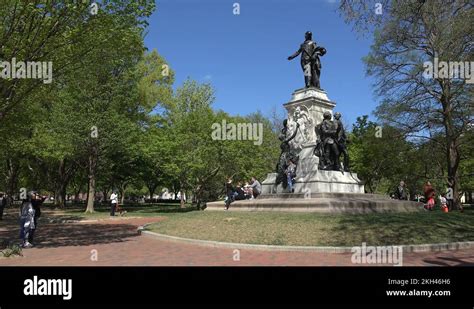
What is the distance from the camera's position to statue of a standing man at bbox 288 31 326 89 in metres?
22.8

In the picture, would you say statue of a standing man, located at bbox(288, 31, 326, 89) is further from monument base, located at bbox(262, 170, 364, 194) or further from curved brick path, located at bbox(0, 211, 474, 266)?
curved brick path, located at bbox(0, 211, 474, 266)

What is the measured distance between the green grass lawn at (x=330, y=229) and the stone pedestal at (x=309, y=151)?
4.14 metres

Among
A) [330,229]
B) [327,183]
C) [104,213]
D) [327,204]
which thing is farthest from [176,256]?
[104,213]

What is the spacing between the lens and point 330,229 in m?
12.9

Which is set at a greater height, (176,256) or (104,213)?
(176,256)

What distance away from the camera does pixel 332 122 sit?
65.4ft

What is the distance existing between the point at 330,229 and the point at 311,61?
1285cm

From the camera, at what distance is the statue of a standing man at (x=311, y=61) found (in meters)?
22.8

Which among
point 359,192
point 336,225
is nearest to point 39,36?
point 336,225

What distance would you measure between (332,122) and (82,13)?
1248 cm

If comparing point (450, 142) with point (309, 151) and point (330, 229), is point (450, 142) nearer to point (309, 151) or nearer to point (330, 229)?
point (309, 151)

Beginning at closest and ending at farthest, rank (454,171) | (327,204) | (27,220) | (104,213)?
(27,220), (327,204), (454,171), (104,213)

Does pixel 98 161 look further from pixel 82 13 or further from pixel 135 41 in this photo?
pixel 82 13

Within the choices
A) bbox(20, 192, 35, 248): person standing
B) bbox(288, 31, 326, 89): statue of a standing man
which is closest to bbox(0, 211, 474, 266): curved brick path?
bbox(20, 192, 35, 248): person standing
